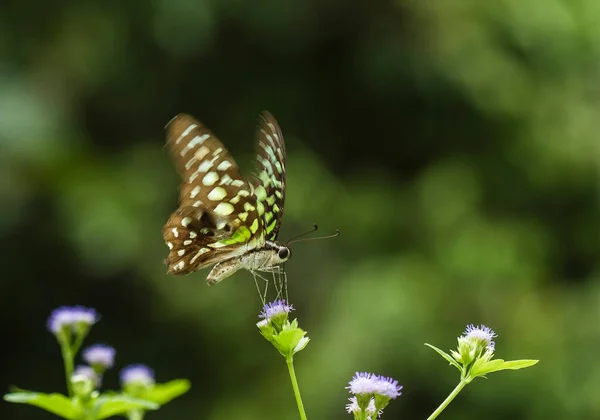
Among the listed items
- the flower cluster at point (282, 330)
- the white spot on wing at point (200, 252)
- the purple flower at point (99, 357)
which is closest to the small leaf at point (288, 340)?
the flower cluster at point (282, 330)

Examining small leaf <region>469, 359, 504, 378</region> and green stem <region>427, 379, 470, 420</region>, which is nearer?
green stem <region>427, 379, 470, 420</region>

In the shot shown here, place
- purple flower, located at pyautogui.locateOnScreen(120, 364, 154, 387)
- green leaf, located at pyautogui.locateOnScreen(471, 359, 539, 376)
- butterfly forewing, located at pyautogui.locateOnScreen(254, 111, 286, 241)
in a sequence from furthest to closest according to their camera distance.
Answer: butterfly forewing, located at pyautogui.locateOnScreen(254, 111, 286, 241), purple flower, located at pyautogui.locateOnScreen(120, 364, 154, 387), green leaf, located at pyautogui.locateOnScreen(471, 359, 539, 376)

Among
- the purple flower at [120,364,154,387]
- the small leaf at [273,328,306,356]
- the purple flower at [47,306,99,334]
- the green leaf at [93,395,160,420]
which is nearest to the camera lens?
the green leaf at [93,395,160,420]

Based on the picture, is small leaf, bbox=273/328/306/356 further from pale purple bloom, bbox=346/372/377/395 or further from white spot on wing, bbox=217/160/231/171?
white spot on wing, bbox=217/160/231/171

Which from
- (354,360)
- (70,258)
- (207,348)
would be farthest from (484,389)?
(70,258)

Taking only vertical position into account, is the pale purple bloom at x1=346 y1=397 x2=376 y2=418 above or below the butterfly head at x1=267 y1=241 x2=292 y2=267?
below

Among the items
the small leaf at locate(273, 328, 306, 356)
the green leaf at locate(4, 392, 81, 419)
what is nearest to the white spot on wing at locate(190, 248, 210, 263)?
the small leaf at locate(273, 328, 306, 356)

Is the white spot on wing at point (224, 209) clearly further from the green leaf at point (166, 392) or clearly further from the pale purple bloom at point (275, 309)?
the green leaf at point (166, 392)
